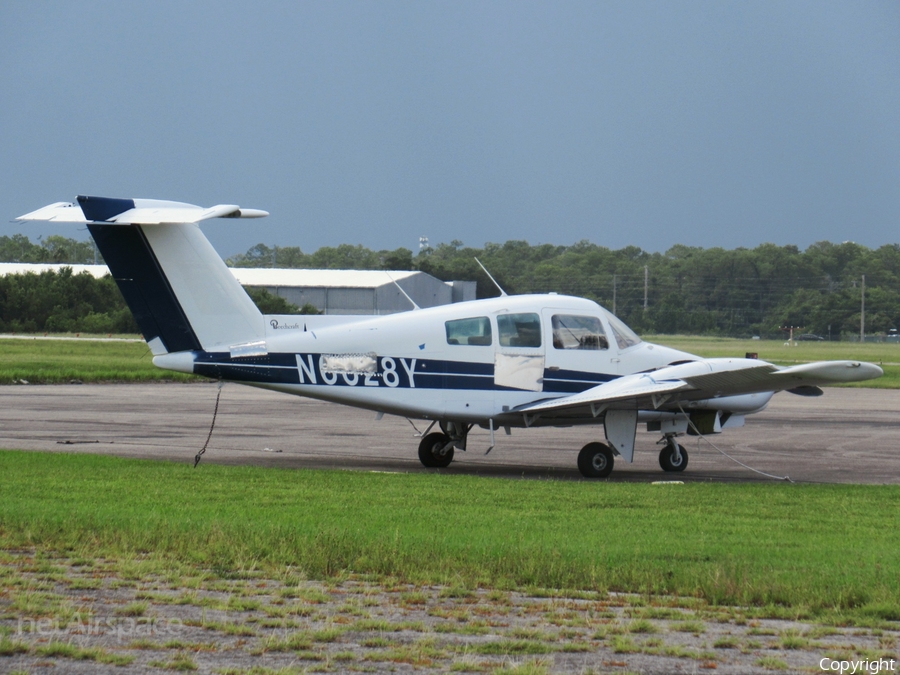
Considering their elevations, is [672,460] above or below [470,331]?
below

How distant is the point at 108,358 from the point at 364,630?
4672 cm

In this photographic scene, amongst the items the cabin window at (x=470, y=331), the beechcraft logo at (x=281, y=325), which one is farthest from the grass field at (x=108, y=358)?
the cabin window at (x=470, y=331)

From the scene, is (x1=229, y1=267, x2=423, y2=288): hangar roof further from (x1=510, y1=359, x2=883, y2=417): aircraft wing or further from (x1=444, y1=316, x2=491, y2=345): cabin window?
(x1=510, y1=359, x2=883, y2=417): aircraft wing

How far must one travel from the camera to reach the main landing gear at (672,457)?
627 inches

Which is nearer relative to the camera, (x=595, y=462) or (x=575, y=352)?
(x=595, y=462)

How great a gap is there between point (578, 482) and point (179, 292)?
573 cm

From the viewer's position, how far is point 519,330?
1526cm

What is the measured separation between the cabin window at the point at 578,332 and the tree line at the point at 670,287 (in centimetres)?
4809

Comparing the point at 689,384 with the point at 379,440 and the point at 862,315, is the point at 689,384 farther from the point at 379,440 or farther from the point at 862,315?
the point at 862,315

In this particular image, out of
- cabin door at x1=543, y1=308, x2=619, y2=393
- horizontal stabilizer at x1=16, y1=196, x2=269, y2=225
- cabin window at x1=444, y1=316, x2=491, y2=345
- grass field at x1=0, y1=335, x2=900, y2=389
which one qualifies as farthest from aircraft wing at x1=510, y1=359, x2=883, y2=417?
grass field at x1=0, y1=335, x2=900, y2=389

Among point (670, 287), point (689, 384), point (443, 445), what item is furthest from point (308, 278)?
point (689, 384)

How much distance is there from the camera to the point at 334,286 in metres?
78.9

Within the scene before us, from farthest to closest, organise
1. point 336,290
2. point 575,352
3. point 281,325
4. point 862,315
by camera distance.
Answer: point 862,315
point 336,290
point 575,352
point 281,325

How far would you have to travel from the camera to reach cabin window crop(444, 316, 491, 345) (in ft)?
49.6
